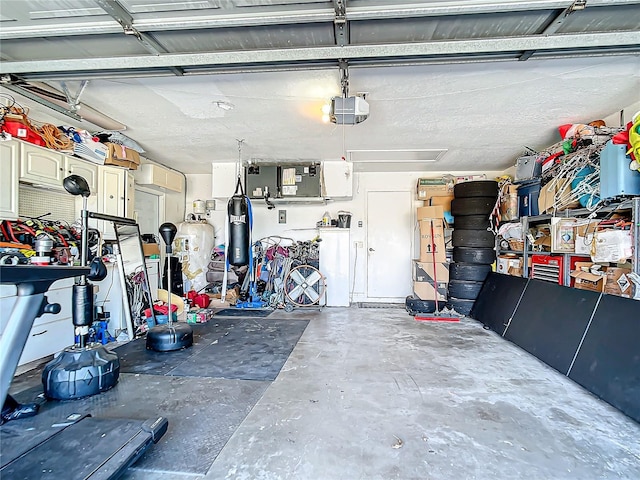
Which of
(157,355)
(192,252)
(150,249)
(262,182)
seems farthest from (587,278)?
(150,249)

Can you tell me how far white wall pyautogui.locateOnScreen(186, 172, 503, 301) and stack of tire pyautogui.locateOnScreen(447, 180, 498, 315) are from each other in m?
1.08

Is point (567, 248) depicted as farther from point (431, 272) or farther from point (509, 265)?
point (431, 272)

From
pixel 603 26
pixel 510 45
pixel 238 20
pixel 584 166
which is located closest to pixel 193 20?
pixel 238 20

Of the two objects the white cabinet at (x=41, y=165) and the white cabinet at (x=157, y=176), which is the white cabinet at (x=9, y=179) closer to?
the white cabinet at (x=41, y=165)

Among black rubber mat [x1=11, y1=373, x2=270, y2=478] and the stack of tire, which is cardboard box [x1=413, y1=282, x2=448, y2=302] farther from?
black rubber mat [x1=11, y1=373, x2=270, y2=478]

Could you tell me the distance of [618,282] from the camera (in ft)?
8.71

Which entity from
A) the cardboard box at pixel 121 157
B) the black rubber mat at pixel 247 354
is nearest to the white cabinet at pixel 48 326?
the black rubber mat at pixel 247 354

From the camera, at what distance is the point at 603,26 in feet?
6.10

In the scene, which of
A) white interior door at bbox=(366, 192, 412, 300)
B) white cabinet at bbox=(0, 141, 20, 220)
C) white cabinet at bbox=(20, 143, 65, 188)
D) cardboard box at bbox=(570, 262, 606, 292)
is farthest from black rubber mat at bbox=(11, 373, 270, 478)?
white interior door at bbox=(366, 192, 412, 300)

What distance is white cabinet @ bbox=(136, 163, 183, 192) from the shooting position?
15.9 feet

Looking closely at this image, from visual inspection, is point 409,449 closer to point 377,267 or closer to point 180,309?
point 180,309

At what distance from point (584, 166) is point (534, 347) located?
5.97 feet

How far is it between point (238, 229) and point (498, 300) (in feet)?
12.1

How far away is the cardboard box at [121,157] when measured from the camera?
383 cm
